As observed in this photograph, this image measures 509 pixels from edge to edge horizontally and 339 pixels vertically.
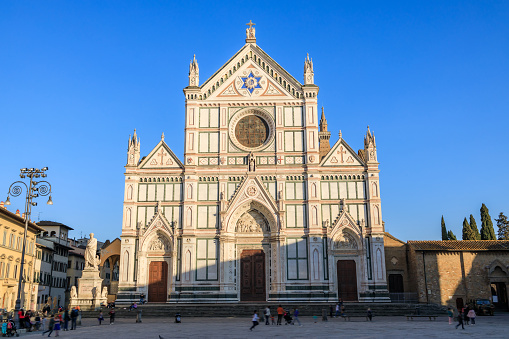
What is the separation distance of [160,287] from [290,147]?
14.6m

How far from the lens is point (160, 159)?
3825 cm

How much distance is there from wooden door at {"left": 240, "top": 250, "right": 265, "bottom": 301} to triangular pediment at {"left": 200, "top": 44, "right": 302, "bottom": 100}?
497 inches

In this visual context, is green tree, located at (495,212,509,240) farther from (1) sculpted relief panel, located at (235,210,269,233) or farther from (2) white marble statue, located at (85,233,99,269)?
(2) white marble statue, located at (85,233,99,269)

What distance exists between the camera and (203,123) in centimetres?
3884

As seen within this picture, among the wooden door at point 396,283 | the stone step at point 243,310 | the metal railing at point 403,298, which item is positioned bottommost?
the stone step at point 243,310

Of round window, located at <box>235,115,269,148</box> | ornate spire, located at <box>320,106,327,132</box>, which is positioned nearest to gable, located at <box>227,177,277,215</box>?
round window, located at <box>235,115,269,148</box>

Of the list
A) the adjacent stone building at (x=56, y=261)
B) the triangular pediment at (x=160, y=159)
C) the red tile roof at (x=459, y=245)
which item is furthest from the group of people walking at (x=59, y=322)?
the adjacent stone building at (x=56, y=261)

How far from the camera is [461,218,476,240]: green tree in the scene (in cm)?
5097

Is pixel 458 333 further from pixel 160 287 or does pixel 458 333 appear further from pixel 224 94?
pixel 224 94

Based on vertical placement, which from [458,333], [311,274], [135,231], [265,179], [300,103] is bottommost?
[458,333]

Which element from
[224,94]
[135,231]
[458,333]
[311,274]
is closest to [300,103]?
[224,94]

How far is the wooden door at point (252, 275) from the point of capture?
3578 cm

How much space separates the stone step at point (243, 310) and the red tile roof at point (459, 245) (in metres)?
5.37

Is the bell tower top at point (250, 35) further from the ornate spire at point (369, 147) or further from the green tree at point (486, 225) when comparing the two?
the green tree at point (486, 225)
